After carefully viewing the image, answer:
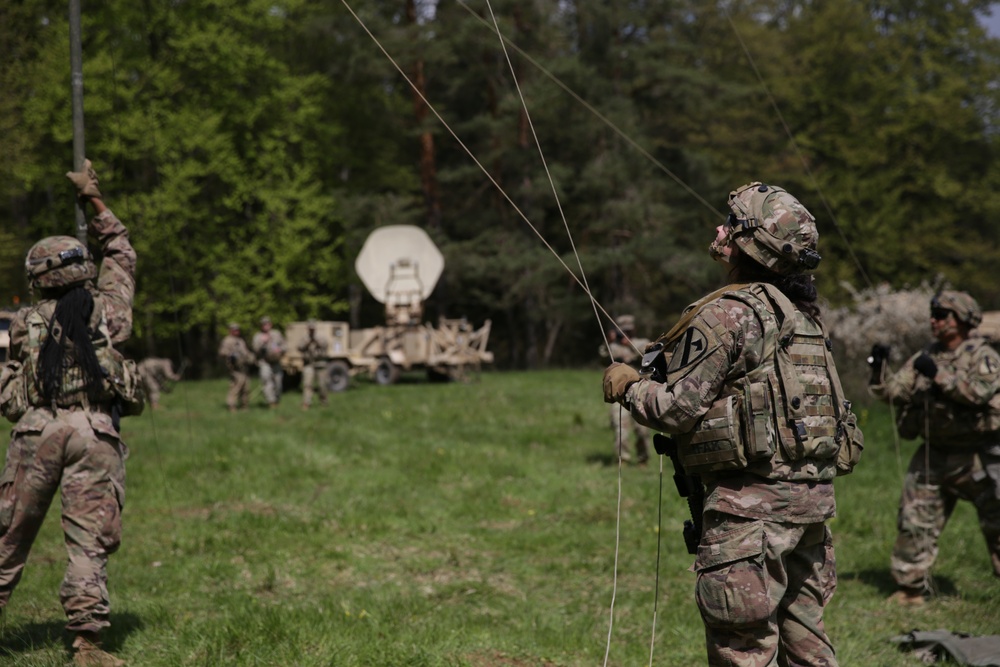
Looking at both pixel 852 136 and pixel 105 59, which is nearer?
pixel 105 59

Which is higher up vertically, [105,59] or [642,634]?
[105,59]

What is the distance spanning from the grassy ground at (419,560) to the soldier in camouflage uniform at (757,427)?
208 cm

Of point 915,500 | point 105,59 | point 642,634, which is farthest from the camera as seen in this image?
point 105,59

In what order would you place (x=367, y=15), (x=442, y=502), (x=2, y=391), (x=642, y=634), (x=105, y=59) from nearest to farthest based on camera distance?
(x=2, y=391) < (x=642, y=634) < (x=442, y=502) < (x=105, y=59) < (x=367, y=15)

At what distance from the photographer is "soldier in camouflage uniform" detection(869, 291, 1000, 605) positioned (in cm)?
708

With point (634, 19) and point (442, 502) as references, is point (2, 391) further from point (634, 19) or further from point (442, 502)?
point (634, 19)

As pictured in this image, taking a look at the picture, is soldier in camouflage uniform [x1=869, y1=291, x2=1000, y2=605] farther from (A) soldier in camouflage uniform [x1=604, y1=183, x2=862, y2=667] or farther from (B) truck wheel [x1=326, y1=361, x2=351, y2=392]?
(B) truck wheel [x1=326, y1=361, x2=351, y2=392]

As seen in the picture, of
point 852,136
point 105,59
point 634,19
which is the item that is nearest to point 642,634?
point 105,59

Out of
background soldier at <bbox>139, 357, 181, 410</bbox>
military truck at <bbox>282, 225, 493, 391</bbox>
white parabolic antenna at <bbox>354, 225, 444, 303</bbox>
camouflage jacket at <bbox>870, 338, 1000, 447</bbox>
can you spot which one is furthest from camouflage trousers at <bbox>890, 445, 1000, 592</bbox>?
white parabolic antenna at <bbox>354, 225, 444, 303</bbox>

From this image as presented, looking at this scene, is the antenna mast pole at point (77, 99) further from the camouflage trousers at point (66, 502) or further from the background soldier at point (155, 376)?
the background soldier at point (155, 376)

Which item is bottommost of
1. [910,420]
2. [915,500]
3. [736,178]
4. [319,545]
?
[319,545]

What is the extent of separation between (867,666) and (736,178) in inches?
1204

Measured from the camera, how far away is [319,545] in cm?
873

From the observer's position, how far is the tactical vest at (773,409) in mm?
3973
